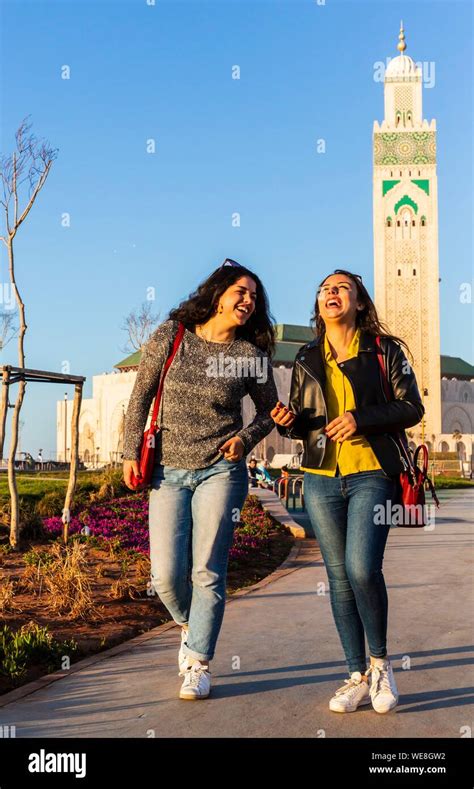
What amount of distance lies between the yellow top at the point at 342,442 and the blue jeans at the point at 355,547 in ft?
0.12

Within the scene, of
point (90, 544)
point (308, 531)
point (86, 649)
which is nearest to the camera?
point (86, 649)

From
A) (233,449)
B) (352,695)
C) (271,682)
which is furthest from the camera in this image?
(271,682)

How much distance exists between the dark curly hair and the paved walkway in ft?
5.59

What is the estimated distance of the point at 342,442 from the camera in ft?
13.1

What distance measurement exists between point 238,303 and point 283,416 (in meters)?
0.68

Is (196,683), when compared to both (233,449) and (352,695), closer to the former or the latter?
(352,695)

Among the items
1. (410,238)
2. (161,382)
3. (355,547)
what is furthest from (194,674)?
(410,238)

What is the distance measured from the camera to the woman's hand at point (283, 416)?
4027mm

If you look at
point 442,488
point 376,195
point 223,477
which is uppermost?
point 376,195

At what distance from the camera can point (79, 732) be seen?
3.45 meters
